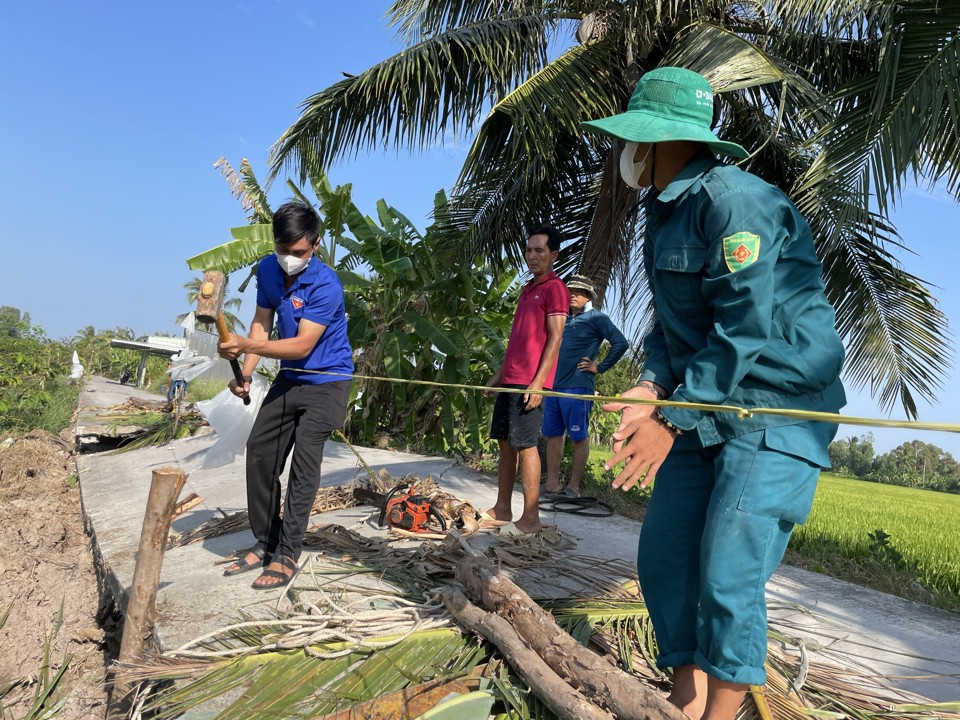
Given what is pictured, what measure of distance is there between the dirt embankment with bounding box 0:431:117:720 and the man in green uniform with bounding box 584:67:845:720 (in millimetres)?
2246

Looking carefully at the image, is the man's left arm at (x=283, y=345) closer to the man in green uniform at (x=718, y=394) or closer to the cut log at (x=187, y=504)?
the cut log at (x=187, y=504)

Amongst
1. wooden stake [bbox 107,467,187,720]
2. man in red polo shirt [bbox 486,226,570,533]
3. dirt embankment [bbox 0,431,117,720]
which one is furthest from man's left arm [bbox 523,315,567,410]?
dirt embankment [bbox 0,431,117,720]

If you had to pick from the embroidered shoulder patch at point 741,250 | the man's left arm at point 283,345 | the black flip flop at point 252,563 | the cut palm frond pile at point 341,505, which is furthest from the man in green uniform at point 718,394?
the cut palm frond pile at point 341,505

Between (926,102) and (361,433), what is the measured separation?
21.7 feet

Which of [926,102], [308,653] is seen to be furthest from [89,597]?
[926,102]

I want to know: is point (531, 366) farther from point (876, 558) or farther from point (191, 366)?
point (876, 558)

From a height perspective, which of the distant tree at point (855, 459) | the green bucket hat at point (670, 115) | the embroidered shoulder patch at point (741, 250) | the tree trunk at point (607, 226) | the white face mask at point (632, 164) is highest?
the tree trunk at point (607, 226)

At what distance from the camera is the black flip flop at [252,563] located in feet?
11.5

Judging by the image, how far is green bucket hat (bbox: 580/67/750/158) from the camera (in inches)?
75.4

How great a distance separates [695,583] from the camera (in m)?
1.96

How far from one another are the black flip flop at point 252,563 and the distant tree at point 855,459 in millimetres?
41881

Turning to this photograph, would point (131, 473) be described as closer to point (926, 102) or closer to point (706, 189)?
point (706, 189)

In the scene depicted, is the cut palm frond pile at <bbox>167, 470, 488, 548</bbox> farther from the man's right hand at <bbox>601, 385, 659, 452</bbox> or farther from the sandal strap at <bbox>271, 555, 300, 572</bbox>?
the man's right hand at <bbox>601, 385, 659, 452</bbox>

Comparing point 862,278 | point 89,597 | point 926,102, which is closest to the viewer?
point 89,597
